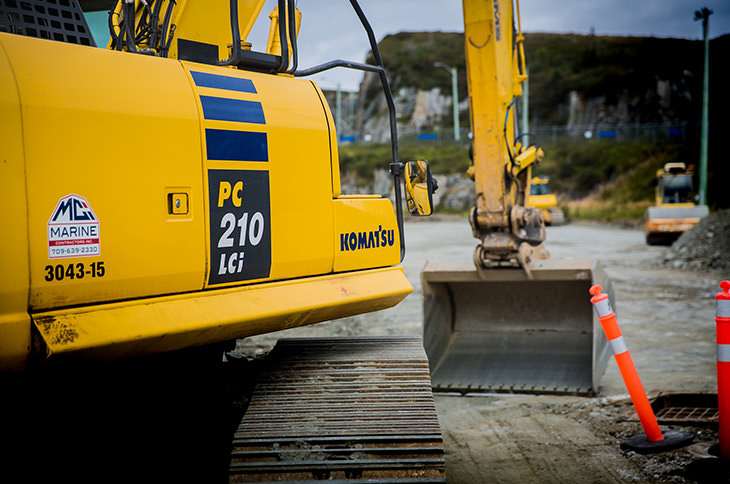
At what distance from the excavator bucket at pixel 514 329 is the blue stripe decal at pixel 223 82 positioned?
13.2ft

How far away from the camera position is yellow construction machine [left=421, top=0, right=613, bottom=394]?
6.25 metres

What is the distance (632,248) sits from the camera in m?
18.5

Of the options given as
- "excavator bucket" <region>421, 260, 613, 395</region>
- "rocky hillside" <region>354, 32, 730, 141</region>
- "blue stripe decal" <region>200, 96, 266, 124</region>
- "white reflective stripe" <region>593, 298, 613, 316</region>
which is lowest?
"excavator bucket" <region>421, 260, 613, 395</region>

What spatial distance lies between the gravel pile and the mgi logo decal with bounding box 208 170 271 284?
12438 mm

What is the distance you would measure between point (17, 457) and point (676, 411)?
14.6 ft

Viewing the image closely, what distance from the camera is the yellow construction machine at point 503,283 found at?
6.25 metres

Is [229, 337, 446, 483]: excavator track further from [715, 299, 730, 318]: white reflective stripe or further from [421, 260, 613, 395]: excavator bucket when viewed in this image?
[421, 260, 613, 395]: excavator bucket

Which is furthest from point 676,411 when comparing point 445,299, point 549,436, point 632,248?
point 632,248

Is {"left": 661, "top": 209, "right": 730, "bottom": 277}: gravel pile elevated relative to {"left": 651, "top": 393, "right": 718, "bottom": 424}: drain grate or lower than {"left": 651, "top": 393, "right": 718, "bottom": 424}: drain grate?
elevated

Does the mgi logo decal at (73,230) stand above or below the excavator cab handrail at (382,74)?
below

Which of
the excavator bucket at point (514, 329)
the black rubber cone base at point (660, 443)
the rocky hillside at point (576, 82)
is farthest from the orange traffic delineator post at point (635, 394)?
the rocky hillside at point (576, 82)

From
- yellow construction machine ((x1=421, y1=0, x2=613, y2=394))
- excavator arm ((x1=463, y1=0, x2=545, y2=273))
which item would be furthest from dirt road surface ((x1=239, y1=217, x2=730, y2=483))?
excavator arm ((x1=463, y1=0, x2=545, y2=273))

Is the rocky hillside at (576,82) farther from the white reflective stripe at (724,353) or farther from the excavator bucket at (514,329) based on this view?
the white reflective stripe at (724,353)

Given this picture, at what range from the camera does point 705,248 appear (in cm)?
1433
